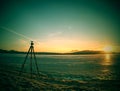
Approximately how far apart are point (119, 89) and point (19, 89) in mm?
11935

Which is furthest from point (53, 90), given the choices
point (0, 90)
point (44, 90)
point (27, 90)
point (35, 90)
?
point (0, 90)

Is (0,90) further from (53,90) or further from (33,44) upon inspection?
(33,44)

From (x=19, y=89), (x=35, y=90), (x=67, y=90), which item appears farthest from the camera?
(x=67, y=90)

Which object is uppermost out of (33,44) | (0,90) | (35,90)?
(33,44)

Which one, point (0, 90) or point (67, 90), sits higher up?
point (0, 90)

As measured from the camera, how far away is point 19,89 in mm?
10477

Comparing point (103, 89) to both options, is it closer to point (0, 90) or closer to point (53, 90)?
point (53, 90)

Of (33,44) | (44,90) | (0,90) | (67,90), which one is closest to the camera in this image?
(0,90)

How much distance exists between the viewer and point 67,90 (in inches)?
517

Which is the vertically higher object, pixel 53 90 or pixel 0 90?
pixel 0 90

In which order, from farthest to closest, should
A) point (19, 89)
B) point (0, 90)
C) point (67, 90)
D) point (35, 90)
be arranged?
point (67, 90), point (35, 90), point (19, 89), point (0, 90)

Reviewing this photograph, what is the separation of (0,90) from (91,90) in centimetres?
976

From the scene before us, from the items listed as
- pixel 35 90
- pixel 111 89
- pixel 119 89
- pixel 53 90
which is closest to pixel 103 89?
pixel 111 89

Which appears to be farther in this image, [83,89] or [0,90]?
[83,89]
